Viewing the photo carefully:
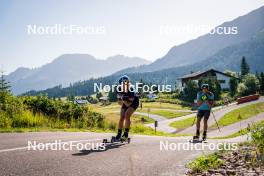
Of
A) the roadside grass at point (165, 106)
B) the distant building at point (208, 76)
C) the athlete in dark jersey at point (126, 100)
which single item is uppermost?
the distant building at point (208, 76)

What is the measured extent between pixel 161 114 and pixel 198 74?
116 feet

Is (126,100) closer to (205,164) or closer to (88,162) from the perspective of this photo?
(88,162)

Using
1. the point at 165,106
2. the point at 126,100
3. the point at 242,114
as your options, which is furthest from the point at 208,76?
the point at 126,100

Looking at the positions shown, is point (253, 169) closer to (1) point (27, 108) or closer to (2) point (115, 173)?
(2) point (115, 173)

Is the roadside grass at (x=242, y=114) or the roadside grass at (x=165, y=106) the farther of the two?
the roadside grass at (x=165, y=106)

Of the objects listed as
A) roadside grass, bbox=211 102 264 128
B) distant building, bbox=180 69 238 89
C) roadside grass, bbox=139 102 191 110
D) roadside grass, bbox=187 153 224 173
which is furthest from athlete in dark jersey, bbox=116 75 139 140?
distant building, bbox=180 69 238 89

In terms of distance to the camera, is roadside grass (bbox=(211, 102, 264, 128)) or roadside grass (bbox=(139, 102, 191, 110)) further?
roadside grass (bbox=(139, 102, 191, 110))

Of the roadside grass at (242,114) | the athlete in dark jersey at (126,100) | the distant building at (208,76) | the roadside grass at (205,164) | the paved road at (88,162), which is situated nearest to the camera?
the paved road at (88,162)

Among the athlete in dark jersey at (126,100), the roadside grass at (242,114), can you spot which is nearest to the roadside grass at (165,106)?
the roadside grass at (242,114)

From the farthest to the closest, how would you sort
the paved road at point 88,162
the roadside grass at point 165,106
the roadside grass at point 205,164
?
1. the roadside grass at point 165,106
2. the roadside grass at point 205,164
3. the paved road at point 88,162

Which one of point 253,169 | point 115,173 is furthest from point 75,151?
point 253,169

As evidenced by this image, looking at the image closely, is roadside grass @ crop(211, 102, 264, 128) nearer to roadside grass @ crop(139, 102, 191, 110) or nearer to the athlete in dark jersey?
roadside grass @ crop(139, 102, 191, 110)

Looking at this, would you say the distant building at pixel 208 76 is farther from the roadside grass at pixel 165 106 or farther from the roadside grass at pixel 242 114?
the roadside grass at pixel 242 114

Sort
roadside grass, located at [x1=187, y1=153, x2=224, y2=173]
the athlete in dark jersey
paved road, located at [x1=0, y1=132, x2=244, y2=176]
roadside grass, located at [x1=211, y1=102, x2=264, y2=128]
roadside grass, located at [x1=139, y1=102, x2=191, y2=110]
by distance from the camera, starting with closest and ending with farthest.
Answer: paved road, located at [x1=0, y1=132, x2=244, y2=176], roadside grass, located at [x1=187, y1=153, x2=224, y2=173], the athlete in dark jersey, roadside grass, located at [x1=211, y1=102, x2=264, y2=128], roadside grass, located at [x1=139, y1=102, x2=191, y2=110]
